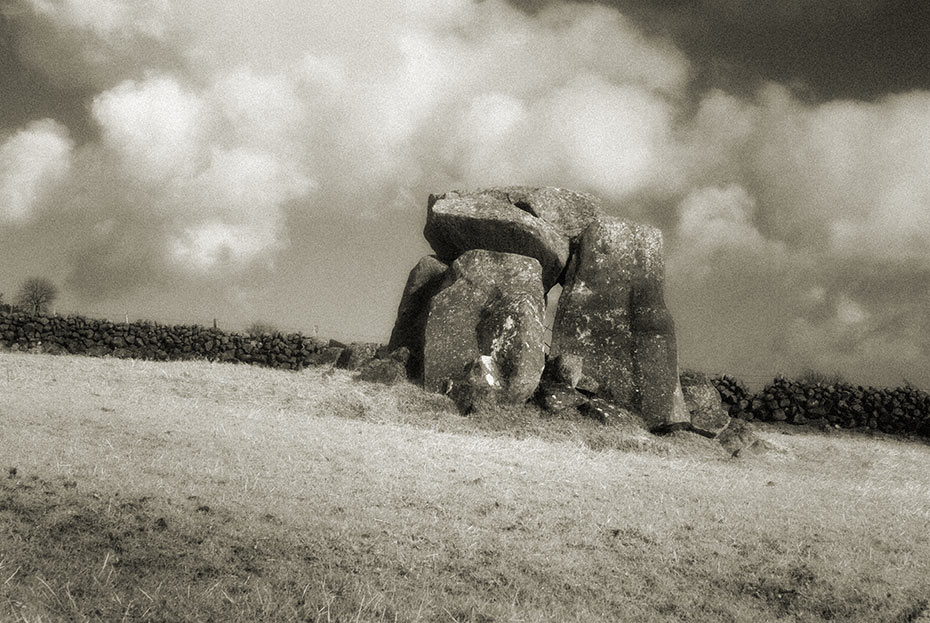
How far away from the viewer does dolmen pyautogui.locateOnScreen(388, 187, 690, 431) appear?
16406 mm

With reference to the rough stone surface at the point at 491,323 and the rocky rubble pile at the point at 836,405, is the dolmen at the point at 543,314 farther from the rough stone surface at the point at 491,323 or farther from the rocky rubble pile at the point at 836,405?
the rocky rubble pile at the point at 836,405

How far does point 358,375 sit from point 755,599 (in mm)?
13228

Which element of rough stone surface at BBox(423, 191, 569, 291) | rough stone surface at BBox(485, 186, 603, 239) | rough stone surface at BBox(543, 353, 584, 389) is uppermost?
rough stone surface at BBox(485, 186, 603, 239)

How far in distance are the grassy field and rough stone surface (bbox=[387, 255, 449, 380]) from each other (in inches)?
250

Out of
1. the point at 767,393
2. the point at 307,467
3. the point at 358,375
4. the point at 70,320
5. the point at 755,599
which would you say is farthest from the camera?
the point at 70,320

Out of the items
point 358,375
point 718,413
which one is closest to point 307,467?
point 358,375

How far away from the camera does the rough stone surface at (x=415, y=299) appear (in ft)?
64.8

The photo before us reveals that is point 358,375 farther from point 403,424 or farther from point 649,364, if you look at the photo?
point 649,364

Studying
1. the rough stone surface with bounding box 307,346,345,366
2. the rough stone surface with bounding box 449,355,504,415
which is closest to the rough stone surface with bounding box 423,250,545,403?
the rough stone surface with bounding box 449,355,504,415

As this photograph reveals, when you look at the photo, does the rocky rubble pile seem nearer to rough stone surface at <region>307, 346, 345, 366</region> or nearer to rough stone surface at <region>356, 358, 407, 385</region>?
rough stone surface at <region>356, 358, 407, 385</region>

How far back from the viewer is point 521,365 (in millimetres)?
16281

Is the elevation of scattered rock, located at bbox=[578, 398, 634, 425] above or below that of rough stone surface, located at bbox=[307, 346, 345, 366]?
below

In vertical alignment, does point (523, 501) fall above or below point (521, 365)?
below

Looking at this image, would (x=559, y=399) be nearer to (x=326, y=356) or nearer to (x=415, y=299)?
(x=415, y=299)
